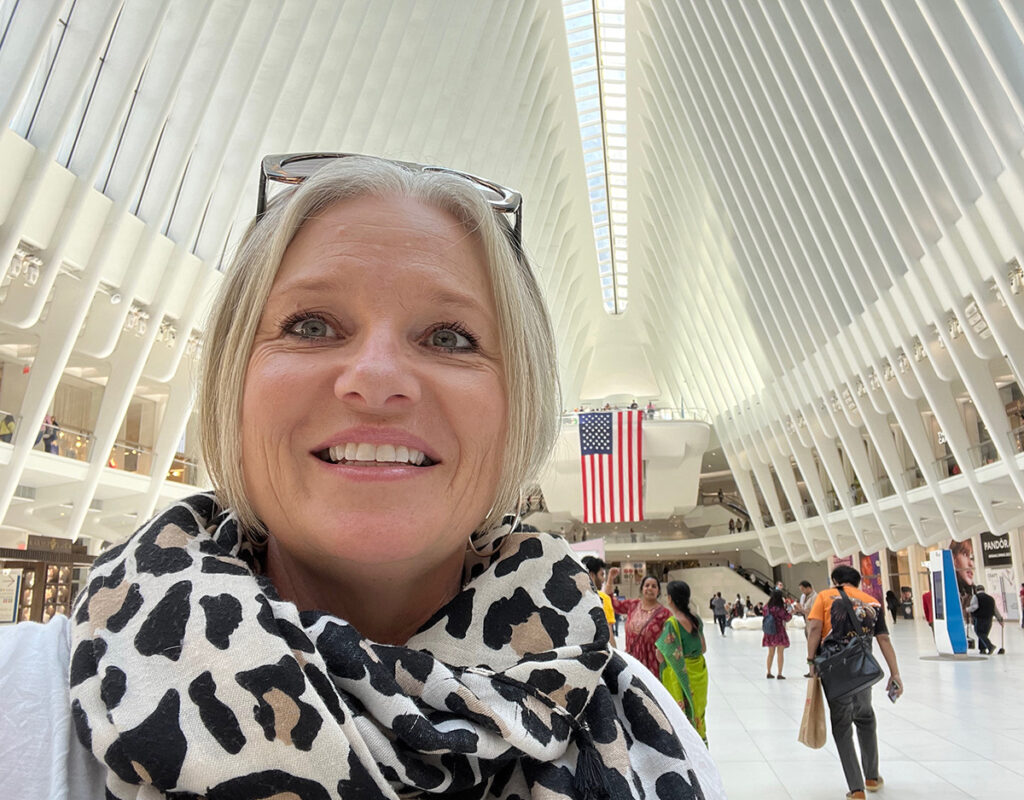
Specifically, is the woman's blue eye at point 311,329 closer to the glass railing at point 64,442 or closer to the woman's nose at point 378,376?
the woman's nose at point 378,376

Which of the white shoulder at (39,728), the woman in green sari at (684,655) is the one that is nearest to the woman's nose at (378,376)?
the white shoulder at (39,728)

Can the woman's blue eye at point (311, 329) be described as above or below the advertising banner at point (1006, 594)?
below

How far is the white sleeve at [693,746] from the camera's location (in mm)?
1097

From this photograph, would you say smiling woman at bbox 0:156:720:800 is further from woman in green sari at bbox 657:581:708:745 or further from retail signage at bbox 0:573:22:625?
retail signage at bbox 0:573:22:625

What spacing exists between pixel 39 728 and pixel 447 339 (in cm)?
57

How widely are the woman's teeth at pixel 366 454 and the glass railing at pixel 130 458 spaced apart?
1754cm

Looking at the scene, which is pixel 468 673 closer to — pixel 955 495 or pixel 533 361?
pixel 533 361

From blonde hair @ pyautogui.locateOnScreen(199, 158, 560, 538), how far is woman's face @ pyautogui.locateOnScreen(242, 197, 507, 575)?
0.02 m

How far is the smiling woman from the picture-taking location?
0.76 meters

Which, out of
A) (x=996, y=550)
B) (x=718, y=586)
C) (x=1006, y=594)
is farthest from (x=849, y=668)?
(x=718, y=586)

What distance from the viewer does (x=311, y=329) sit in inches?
39.1

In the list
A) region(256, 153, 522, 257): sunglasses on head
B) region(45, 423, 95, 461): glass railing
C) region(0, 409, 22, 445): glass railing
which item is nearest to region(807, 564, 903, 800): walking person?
region(256, 153, 522, 257): sunglasses on head

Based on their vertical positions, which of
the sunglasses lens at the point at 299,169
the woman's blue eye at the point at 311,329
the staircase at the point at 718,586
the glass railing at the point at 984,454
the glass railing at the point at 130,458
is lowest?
the woman's blue eye at the point at 311,329

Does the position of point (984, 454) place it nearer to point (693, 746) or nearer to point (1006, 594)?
point (1006, 594)
